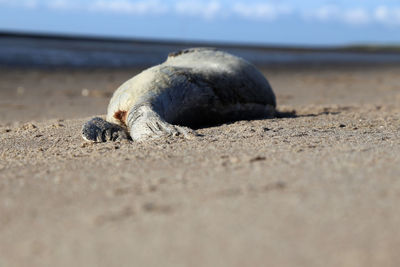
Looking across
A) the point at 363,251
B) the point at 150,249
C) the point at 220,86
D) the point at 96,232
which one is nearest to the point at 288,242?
the point at 363,251

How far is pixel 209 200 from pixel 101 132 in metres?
2.00

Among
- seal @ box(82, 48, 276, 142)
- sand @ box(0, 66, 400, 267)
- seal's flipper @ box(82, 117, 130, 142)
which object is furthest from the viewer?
seal @ box(82, 48, 276, 142)

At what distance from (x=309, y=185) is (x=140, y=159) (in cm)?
106

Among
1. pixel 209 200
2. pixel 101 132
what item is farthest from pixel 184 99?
pixel 209 200

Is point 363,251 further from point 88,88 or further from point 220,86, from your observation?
point 88,88

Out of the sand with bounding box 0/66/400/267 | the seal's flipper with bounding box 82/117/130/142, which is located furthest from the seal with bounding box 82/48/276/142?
the sand with bounding box 0/66/400/267

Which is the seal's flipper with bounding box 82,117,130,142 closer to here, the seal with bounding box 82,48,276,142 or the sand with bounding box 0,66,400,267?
the seal with bounding box 82,48,276,142

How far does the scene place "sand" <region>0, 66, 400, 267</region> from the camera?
70.8 inches

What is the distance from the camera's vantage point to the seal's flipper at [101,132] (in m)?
3.98

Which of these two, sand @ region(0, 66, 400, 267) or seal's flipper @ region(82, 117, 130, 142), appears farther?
seal's flipper @ region(82, 117, 130, 142)

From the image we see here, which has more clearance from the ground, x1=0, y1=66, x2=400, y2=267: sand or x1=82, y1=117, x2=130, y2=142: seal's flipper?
x1=0, y1=66, x2=400, y2=267: sand

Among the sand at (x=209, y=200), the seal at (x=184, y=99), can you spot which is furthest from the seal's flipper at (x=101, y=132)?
the sand at (x=209, y=200)

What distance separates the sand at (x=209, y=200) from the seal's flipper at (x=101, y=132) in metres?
0.11

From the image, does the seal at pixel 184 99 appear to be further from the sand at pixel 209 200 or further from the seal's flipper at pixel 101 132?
the sand at pixel 209 200
